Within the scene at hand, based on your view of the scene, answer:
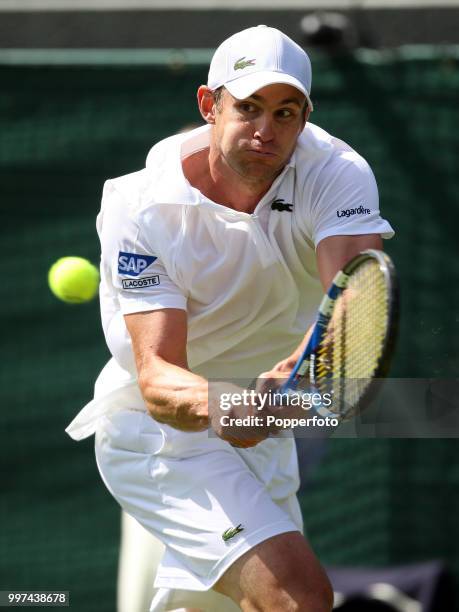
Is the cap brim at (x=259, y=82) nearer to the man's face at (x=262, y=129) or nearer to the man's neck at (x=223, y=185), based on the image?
the man's face at (x=262, y=129)

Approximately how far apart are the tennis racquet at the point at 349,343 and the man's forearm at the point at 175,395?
0.77ft

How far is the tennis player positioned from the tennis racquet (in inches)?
3.7

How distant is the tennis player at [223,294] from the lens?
315 cm

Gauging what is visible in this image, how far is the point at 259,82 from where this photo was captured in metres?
3.12

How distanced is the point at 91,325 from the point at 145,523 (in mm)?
1962

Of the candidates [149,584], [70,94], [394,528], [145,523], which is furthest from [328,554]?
[70,94]

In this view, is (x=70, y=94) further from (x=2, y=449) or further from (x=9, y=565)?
(x=9, y=565)

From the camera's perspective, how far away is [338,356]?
9.61 ft

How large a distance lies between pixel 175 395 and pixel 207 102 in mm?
808

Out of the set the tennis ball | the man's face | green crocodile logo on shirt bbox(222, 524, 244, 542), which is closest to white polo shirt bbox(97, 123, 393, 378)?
the man's face

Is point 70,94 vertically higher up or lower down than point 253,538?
higher up

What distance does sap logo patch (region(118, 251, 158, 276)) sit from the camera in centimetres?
332

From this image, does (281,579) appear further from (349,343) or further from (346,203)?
(346,203)

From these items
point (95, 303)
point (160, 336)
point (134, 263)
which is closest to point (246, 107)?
point (134, 263)
